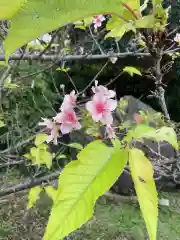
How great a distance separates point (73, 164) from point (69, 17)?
0.48 ft

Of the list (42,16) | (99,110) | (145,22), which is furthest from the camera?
(99,110)

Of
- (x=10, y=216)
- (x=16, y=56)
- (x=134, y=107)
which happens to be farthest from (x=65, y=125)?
(x=134, y=107)

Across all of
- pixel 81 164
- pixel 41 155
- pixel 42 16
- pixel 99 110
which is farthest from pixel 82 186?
pixel 41 155

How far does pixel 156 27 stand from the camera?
547 mm

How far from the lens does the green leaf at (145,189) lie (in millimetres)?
329

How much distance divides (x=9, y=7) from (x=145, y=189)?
8.3 inches

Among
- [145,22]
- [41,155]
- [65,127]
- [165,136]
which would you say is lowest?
[41,155]

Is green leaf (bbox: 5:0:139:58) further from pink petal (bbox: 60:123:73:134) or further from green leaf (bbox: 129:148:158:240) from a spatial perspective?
pink petal (bbox: 60:123:73:134)

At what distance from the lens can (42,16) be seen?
314 mm

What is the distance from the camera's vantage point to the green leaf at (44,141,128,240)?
0.32 meters

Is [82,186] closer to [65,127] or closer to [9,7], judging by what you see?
[9,7]

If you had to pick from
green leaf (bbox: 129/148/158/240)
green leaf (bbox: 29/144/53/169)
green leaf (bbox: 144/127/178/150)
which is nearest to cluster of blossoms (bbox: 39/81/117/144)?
green leaf (bbox: 144/127/178/150)

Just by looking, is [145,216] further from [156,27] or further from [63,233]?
[156,27]

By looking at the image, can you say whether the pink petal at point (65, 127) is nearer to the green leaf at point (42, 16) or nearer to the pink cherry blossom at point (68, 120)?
the pink cherry blossom at point (68, 120)
